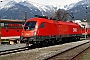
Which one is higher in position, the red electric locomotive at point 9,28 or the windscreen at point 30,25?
the windscreen at point 30,25

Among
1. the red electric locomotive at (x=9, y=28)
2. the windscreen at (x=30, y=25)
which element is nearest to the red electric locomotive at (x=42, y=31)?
the windscreen at (x=30, y=25)

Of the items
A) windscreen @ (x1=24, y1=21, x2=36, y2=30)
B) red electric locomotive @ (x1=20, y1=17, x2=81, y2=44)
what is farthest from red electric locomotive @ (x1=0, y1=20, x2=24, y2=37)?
windscreen @ (x1=24, y1=21, x2=36, y2=30)

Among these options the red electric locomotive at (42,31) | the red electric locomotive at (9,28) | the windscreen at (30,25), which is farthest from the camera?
the red electric locomotive at (9,28)

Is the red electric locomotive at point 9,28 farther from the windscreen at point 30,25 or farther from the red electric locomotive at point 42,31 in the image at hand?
the windscreen at point 30,25

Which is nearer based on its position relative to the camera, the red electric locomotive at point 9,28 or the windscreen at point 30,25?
the windscreen at point 30,25

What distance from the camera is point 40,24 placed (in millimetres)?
27562

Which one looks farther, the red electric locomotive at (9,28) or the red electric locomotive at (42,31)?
the red electric locomotive at (9,28)

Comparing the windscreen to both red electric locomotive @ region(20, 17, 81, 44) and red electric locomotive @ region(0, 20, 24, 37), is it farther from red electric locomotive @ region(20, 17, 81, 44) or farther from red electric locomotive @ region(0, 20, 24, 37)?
red electric locomotive @ region(0, 20, 24, 37)

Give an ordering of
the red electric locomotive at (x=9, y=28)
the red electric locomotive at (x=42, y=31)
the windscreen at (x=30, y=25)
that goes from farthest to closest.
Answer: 1. the red electric locomotive at (x=9, y=28)
2. the windscreen at (x=30, y=25)
3. the red electric locomotive at (x=42, y=31)

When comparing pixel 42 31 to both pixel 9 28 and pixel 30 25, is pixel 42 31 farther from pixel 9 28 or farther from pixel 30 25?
pixel 9 28

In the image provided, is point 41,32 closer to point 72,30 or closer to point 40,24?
point 40,24

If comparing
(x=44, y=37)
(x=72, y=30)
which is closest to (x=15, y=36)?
(x=72, y=30)

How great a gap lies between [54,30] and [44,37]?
13.8 feet

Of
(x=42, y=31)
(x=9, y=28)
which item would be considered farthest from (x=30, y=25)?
(x=9, y=28)
